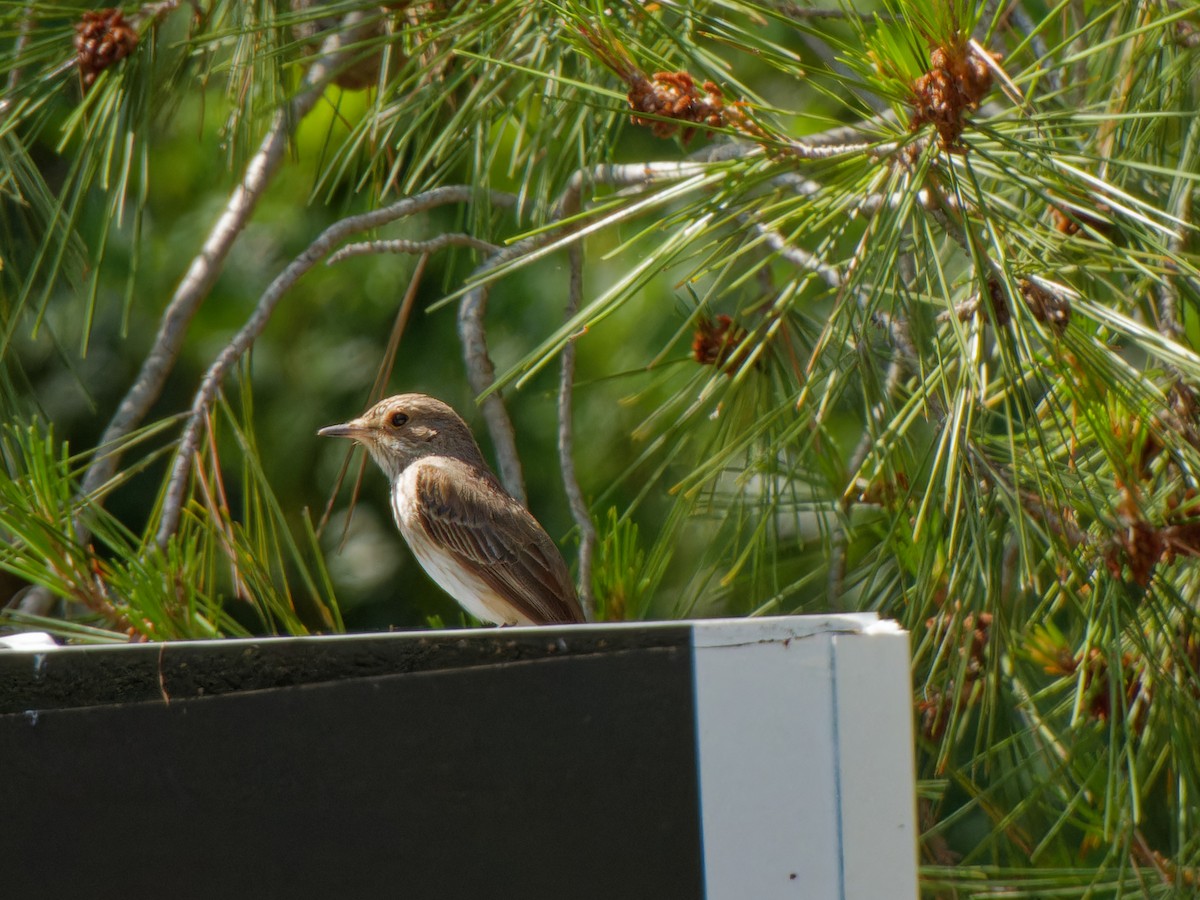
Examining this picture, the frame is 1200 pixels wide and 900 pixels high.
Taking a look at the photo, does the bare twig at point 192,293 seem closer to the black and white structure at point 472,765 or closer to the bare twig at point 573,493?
the bare twig at point 573,493

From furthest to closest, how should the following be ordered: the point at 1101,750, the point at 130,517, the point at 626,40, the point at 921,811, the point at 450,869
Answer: the point at 130,517, the point at 921,811, the point at 1101,750, the point at 626,40, the point at 450,869

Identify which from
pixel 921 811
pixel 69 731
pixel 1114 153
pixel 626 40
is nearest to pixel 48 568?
pixel 69 731

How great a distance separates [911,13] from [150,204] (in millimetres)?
3866

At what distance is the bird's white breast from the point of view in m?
3.71

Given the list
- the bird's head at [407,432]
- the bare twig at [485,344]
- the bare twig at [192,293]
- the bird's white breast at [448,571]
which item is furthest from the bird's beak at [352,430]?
the bare twig at [485,344]

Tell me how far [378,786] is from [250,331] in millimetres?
1660

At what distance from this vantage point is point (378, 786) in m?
1.25

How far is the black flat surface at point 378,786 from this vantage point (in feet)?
4.02

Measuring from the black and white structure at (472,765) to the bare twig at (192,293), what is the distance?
129cm

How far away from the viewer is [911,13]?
5.33ft

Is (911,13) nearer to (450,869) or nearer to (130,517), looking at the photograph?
(450,869)

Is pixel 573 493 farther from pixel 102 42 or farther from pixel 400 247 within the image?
pixel 102 42

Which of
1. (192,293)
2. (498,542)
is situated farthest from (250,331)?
(498,542)

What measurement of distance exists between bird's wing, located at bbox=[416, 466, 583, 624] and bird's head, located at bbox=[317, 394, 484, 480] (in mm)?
169
